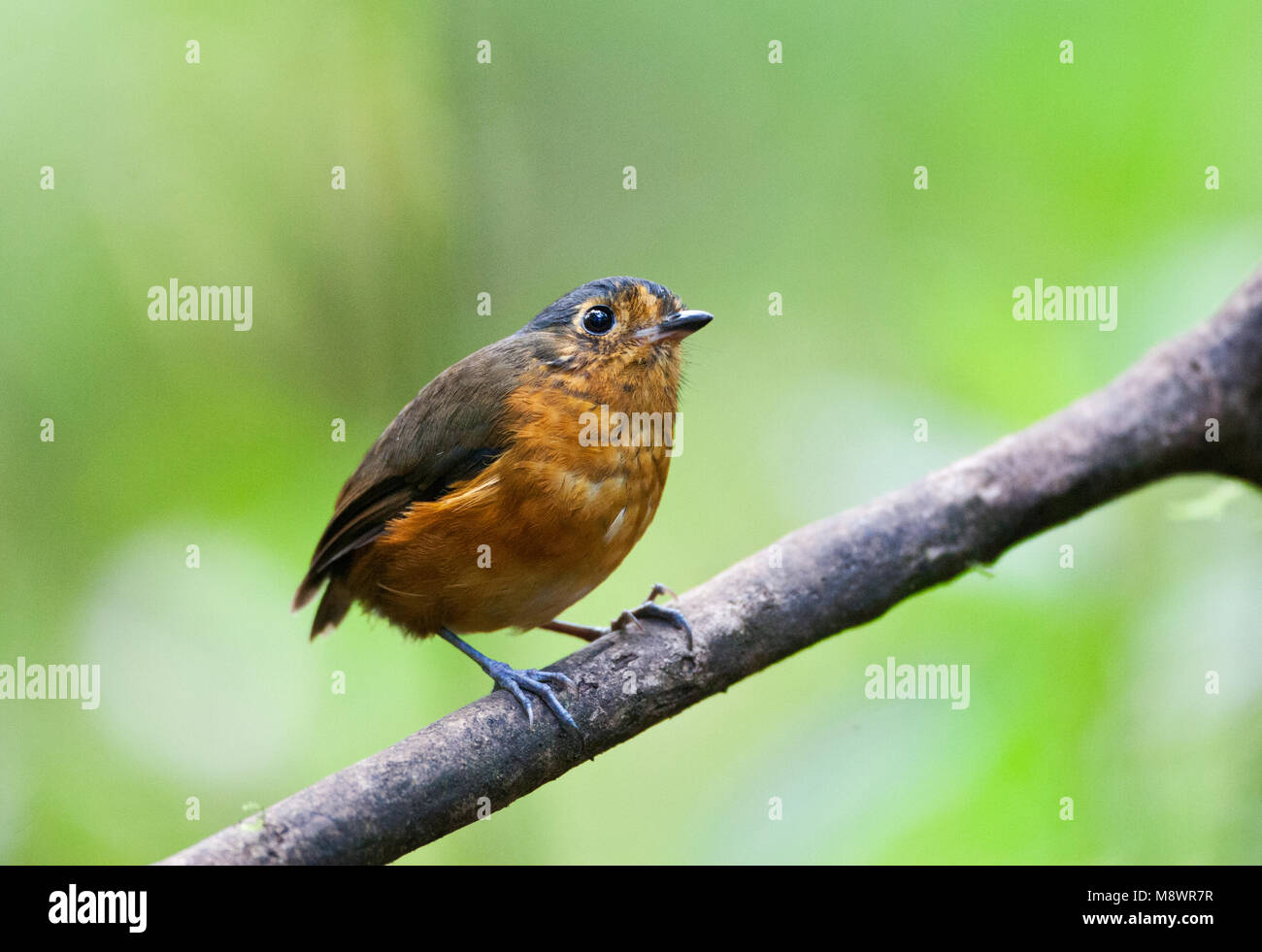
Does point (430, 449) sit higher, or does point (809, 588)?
point (430, 449)

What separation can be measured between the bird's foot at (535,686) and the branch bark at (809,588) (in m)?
0.02

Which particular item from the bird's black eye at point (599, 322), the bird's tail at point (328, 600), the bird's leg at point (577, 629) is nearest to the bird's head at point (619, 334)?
the bird's black eye at point (599, 322)

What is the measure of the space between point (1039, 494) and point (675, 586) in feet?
4.39

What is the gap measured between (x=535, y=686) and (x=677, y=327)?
1031 millimetres

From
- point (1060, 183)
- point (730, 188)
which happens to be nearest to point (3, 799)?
point (730, 188)

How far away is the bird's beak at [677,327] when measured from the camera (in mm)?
2674

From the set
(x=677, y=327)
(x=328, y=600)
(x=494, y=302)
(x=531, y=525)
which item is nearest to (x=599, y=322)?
(x=677, y=327)

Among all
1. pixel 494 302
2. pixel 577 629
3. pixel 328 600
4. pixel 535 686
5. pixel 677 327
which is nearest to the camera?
pixel 535 686

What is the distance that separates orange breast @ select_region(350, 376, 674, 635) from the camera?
2504 millimetres

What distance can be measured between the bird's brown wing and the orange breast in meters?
0.06

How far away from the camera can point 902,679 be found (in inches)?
118

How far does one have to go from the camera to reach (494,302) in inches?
134

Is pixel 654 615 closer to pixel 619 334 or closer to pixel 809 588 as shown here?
pixel 809 588

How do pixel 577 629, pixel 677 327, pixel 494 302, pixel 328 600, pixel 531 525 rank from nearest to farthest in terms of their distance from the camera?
pixel 531 525 → pixel 677 327 → pixel 577 629 → pixel 328 600 → pixel 494 302
